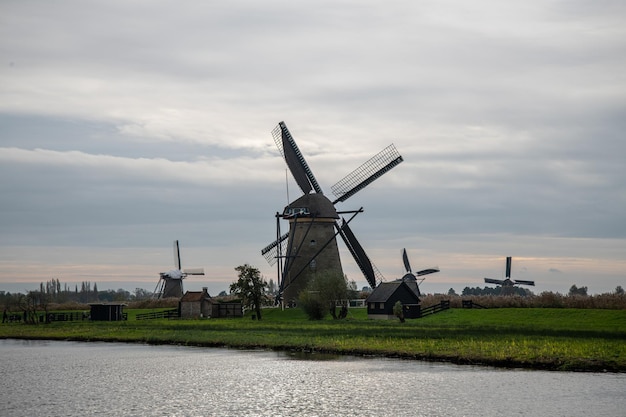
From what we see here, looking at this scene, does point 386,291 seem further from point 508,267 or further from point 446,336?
point 508,267

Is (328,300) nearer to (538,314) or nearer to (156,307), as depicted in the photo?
(538,314)

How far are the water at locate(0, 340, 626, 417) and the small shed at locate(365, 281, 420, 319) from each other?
97.9 feet

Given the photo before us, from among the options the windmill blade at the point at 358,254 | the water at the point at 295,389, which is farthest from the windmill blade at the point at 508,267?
the water at the point at 295,389

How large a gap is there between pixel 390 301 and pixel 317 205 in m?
14.3

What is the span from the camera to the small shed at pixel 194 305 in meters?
86.8

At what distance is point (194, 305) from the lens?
285 feet

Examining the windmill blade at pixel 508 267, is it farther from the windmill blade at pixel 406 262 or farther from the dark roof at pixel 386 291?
the dark roof at pixel 386 291

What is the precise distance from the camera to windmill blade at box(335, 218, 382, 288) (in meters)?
85.3

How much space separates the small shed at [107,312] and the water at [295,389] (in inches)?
1698

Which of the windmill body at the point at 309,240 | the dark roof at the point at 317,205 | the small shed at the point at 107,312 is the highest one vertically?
the dark roof at the point at 317,205

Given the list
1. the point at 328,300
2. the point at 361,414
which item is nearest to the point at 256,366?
the point at 361,414

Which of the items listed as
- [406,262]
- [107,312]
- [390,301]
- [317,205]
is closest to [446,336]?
[390,301]

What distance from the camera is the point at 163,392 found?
33250 mm

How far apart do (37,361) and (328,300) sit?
107ft
